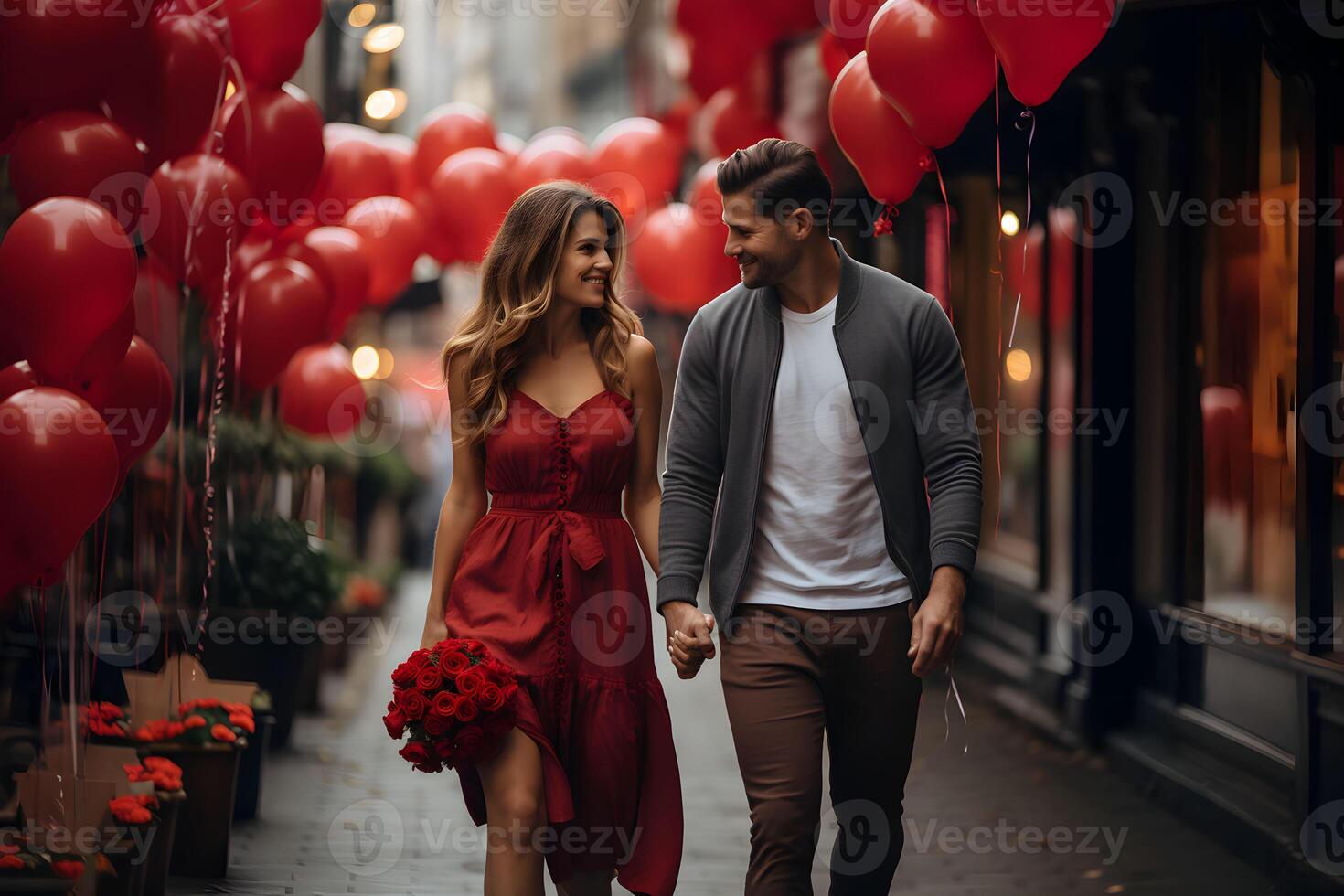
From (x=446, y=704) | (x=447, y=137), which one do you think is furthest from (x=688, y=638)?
(x=447, y=137)

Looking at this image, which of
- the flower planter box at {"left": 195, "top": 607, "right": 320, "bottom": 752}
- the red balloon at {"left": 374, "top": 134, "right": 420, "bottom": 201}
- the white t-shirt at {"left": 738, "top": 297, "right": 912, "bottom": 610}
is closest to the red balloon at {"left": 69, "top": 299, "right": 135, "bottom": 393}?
the white t-shirt at {"left": 738, "top": 297, "right": 912, "bottom": 610}

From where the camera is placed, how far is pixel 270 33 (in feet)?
22.6

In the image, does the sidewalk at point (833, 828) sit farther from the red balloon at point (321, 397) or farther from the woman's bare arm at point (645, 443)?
the woman's bare arm at point (645, 443)

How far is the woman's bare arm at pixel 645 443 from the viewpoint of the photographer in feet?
15.2

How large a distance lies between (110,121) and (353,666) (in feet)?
27.2

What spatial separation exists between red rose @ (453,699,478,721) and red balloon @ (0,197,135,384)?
1778 millimetres

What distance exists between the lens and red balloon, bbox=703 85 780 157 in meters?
9.24

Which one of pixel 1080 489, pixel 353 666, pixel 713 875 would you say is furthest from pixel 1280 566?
pixel 353 666

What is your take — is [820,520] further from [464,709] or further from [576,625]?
[464,709]

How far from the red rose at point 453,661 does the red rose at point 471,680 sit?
0.04 m

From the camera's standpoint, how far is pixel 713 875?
6.48 meters

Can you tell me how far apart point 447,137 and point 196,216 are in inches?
135

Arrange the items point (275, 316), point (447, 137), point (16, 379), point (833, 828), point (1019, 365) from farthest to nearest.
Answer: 1. point (1019, 365)
2. point (447, 137)
3. point (833, 828)
4. point (275, 316)
5. point (16, 379)

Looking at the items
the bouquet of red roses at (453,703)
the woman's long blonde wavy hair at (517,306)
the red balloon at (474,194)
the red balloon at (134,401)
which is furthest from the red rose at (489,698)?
the red balloon at (474,194)
